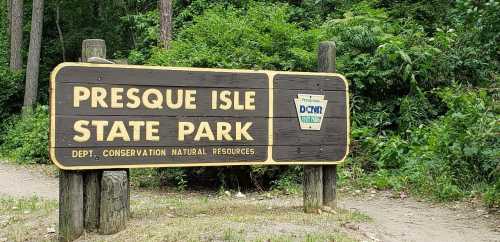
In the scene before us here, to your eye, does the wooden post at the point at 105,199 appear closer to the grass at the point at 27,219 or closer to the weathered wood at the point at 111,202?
the weathered wood at the point at 111,202

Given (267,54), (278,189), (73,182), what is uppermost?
(267,54)

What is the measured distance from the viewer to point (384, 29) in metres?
13.6

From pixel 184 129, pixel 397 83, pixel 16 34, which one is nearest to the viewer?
pixel 184 129

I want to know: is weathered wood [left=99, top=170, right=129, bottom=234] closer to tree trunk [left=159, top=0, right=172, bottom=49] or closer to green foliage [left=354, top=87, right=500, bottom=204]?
green foliage [left=354, top=87, right=500, bottom=204]

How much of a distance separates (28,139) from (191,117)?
45.2ft

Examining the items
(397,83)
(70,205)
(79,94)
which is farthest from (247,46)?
(70,205)

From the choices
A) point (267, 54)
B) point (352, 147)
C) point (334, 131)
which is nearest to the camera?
point (334, 131)

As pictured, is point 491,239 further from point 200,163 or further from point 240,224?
point 200,163

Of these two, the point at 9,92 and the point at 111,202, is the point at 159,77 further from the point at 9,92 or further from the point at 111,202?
the point at 9,92

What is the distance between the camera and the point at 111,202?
6.11 meters

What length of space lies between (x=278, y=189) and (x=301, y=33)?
387cm

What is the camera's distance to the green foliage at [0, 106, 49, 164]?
56.2 ft

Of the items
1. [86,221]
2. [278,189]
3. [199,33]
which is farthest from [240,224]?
[199,33]

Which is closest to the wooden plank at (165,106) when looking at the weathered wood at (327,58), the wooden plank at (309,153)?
the wooden plank at (309,153)
